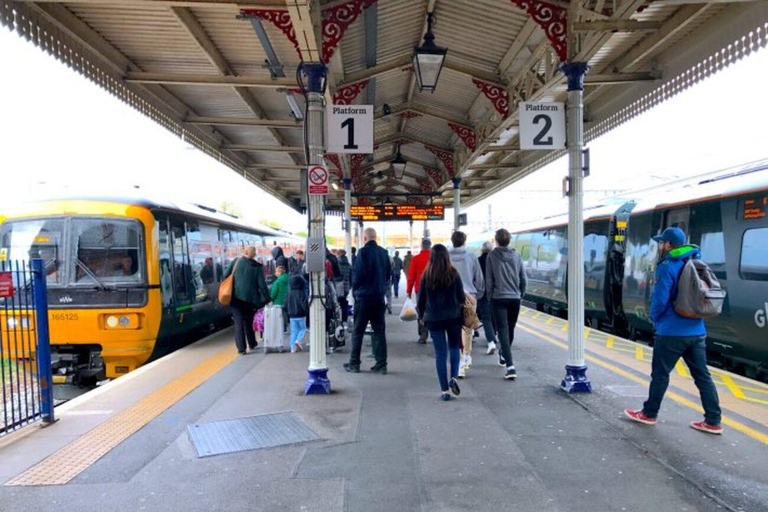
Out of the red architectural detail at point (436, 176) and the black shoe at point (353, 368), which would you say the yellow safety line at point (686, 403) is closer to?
the black shoe at point (353, 368)

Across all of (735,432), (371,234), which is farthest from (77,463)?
(735,432)

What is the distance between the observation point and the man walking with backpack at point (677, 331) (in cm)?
457

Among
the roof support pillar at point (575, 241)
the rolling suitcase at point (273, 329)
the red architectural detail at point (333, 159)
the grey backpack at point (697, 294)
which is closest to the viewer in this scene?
the grey backpack at point (697, 294)

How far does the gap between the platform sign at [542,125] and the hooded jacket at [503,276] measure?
141 centimetres

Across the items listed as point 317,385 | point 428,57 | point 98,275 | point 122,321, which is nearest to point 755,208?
point 428,57

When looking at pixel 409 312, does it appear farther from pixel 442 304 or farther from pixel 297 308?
pixel 442 304

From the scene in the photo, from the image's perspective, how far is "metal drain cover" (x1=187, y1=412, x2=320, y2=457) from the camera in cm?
443

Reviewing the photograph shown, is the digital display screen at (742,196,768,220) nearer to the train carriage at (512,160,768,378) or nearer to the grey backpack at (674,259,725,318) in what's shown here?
the train carriage at (512,160,768,378)

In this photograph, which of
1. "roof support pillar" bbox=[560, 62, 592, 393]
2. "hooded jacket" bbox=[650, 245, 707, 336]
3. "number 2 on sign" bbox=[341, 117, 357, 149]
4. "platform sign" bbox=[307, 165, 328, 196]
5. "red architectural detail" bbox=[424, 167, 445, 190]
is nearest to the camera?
"hooded jacket" bbox=[650, 245, 707, 336]

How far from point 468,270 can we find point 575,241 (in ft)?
4.72

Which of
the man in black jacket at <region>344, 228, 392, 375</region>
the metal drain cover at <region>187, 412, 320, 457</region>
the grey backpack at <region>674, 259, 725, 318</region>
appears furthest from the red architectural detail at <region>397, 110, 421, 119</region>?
the metal drain cover at <region>187, 412, 320, 457</region>

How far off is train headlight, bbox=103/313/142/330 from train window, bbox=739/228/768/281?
835 cm

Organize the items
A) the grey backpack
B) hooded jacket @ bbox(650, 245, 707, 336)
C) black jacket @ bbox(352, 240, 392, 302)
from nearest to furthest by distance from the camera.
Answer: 1. the grey backpack
2. hooded jacket @ bbox(650, 245, 707, 336)
3. black jacket @ bbox(352, 240, 392, 302)

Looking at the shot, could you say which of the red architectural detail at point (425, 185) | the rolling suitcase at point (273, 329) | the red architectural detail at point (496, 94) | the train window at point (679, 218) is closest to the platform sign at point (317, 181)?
the rolling suitcase at point (273, 329)
